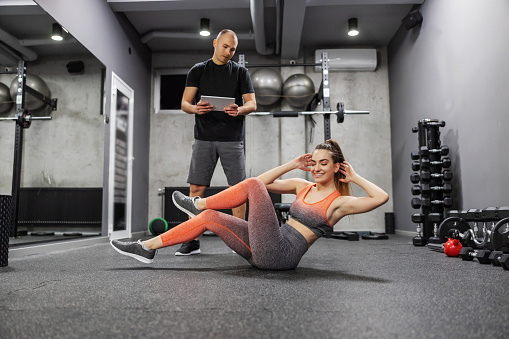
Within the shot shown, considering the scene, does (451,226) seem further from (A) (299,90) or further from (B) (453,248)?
(A) (299,90)

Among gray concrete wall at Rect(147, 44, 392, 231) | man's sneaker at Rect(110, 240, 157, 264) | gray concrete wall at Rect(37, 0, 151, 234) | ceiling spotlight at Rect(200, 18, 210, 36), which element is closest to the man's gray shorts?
man's sneaker at Rect(110, 240, 157, 264)

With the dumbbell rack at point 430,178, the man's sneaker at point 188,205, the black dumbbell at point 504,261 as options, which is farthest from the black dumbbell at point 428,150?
the man's sneaker at point 188,205

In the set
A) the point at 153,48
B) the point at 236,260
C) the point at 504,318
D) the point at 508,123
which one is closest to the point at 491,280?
the point at 504,318

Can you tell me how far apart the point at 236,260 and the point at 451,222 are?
1.72m

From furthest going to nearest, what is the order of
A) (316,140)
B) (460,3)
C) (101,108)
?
(316,140) → (101,108) → (460,3)

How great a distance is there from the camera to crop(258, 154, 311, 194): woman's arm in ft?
6.32

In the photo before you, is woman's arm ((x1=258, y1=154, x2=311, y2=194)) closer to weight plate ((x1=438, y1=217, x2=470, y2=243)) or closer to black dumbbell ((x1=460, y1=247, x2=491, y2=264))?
black dumbbell ((x1=460, y1=247, x2=491, y2=264))

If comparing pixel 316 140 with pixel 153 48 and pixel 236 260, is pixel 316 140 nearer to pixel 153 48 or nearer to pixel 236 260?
pixel 153 48

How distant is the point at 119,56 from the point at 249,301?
13.7 ft

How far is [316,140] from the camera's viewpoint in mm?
5793

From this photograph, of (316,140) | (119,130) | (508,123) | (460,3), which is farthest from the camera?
(316,140)

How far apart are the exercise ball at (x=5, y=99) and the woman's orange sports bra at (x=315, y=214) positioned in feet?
6.72

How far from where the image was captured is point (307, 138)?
5809mm

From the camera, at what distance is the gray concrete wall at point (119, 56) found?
367 cm
